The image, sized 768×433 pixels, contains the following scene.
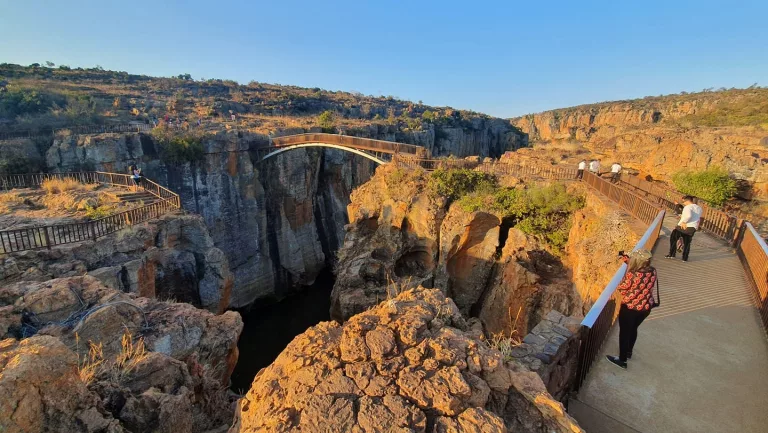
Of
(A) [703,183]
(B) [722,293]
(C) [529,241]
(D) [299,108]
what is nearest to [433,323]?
(B) [722,293]

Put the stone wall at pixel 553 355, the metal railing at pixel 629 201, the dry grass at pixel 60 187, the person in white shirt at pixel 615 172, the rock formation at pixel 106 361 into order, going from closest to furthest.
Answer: the rock formation at pixel 106 361 < the stone wall at pixel 553 355 < the metal railing at pixel 629 201 < the dry grass at pixel 60 187 < the person in white shirt at pixel 615 172

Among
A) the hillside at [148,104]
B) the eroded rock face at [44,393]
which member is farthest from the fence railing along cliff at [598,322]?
the hillside at [148,104]

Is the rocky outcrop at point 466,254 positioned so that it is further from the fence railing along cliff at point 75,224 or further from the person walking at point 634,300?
the fence railing along cliff at point 75,224

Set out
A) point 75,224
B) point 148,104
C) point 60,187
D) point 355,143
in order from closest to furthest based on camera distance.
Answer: point 75,224 → point 60,187 → point 355,143 → point 148,104

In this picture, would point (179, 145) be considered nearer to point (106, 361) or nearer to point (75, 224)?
point (75, 224)

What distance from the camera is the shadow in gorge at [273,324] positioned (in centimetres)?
1647

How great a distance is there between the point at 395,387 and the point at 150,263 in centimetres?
1053

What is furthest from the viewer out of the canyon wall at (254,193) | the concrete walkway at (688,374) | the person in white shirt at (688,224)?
the canyon wall at (254,193)

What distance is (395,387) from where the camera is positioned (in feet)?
10.4

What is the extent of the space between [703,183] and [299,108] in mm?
41089

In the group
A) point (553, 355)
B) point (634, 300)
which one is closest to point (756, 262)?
point (634, 300)

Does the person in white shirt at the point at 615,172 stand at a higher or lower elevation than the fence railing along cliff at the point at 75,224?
higher

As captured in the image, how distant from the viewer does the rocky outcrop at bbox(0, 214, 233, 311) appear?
887 centimetres

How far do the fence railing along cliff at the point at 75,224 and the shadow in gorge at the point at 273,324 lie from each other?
25.3 feet
